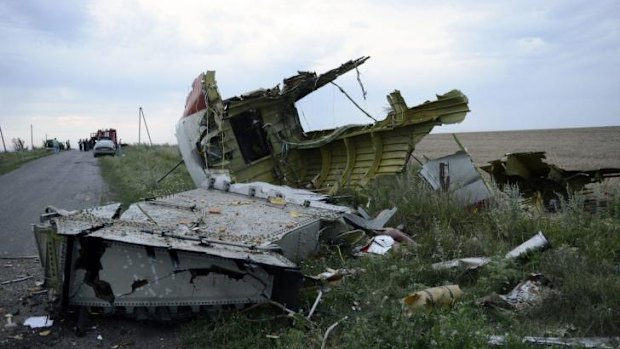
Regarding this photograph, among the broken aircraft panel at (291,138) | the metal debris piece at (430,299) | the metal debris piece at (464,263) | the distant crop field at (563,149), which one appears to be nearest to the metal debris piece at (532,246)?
the metal debris piece at (464,263)

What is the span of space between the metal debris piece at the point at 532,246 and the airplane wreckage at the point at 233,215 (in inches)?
71.2

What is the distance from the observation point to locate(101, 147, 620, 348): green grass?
3689mm

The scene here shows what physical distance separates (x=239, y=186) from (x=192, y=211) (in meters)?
1.38

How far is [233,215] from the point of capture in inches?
234

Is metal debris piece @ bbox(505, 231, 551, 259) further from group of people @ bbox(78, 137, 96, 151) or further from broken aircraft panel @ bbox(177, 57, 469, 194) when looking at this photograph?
group of people @ bbox(78, 137, 96, 151)

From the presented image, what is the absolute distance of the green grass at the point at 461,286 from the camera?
369cm

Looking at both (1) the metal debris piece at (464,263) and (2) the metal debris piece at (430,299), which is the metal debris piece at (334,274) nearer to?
(1) the metal debris piece at (464,263)

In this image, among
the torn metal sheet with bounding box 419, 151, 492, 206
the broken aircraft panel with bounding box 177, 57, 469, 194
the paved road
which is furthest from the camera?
the broken aircraft panel with bounding box 177, 57, 469, 194

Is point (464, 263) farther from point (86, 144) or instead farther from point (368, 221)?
point (86, 144)

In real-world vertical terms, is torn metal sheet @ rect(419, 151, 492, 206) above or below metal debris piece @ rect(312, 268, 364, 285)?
above

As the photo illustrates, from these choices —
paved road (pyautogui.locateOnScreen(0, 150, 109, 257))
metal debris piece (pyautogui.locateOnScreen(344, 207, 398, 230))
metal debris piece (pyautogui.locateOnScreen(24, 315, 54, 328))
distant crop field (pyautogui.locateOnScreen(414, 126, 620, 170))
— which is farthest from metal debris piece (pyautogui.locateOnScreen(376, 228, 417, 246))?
distant crop field (pyautogui.locateOnScreen(414, 126, 620, 170))

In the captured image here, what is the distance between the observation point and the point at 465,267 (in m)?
5.00

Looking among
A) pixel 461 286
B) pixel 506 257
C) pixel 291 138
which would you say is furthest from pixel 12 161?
pixel 506 257

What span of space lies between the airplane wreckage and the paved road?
2585 millimetres
